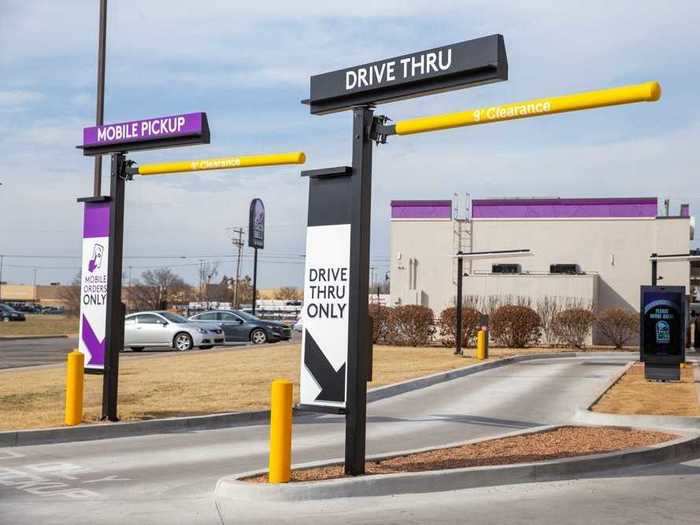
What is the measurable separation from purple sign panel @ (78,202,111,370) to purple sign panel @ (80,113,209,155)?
809mm

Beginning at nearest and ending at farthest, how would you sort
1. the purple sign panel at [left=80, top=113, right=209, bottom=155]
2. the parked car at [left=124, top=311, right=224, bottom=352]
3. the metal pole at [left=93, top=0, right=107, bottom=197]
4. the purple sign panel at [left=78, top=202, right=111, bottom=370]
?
1. the purple sign panel at [left=80, top=113, right=209, bottom=155]
2. the purple sign panel at [left=78, top=202, right=111, bottom=370]
3. the metal pole at [left=93, top=0, right=107, bottom=197]
4. the parked car at [left=124, top=311, right=224, bottom=352]

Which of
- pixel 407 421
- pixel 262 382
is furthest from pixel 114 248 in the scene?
pixel 262 382

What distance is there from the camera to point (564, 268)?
43531mm

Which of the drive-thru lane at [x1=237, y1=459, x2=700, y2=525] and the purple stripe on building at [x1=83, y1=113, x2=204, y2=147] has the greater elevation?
the purple stripe on building at [x1=83, y1=113, x2=204, y2=147]

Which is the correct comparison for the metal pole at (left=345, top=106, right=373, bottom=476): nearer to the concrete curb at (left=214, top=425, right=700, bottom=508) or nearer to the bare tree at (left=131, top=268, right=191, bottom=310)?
the concrete curb at (left=214, top=425, right=700, bottom=508)

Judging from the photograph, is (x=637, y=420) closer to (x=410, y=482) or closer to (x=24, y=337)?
(x=410, y=482)

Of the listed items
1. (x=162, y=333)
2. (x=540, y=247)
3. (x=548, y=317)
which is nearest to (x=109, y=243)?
(x=162, y=333)

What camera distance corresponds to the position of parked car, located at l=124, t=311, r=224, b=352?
31.3m

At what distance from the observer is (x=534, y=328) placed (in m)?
34.3

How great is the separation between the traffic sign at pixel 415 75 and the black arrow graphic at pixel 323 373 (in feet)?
7.51

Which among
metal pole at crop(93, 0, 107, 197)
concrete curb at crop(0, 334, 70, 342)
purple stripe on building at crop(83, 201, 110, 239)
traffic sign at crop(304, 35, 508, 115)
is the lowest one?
concrete curb at crop(0, 334, 70, 342)

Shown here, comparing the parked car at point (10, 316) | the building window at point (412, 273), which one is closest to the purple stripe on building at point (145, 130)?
the building window at point (412, 273)

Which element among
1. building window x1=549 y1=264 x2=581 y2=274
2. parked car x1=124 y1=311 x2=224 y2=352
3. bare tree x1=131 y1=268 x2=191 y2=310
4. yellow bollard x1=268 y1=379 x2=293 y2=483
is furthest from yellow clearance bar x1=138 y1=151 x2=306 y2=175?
bare tree x1=131 y1=268 x2=191 y2=310

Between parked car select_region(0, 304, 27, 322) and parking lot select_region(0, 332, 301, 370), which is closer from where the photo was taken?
parking lot select_region(0, 332, 301, 370)
